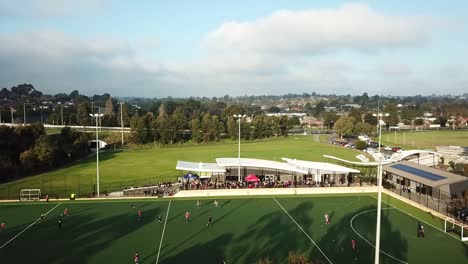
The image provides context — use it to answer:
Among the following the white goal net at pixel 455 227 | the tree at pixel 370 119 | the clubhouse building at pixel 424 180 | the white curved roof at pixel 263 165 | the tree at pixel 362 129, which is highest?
the tree at pixel 370 119

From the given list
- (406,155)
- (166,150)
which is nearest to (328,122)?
(166,150)

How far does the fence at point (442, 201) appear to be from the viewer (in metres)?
35.4

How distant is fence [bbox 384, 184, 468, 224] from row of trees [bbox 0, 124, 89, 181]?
48.3m

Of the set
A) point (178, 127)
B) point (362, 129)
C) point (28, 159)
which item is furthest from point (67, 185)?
point (362, 129)

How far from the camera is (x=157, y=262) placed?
2512 cm

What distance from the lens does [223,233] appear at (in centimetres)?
3106

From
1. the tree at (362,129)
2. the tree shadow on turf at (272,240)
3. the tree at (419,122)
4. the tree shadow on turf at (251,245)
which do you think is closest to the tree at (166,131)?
the tree at (362,129)

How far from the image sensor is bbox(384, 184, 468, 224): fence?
3542 cm

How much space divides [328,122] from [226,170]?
108m

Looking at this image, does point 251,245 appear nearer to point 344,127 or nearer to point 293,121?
point 344,127

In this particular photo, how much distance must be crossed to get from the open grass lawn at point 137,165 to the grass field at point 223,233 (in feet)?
28.6

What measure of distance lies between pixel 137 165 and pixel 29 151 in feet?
52.5

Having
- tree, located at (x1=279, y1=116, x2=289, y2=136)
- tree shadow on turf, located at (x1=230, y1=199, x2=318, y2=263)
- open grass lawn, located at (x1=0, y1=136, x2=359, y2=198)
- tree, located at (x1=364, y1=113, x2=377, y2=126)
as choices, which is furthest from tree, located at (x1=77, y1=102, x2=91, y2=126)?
tree, located at (x1=364, y1=113, x2=377, y2=126)

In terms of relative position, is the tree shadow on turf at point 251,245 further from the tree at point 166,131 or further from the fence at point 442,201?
the tree at point 166,131
